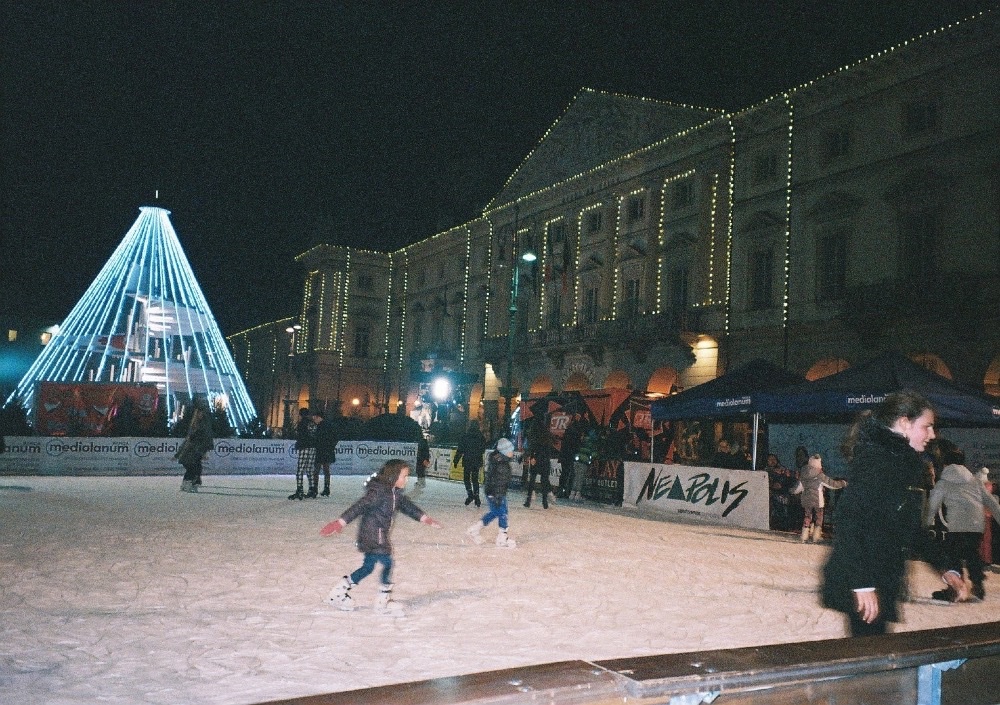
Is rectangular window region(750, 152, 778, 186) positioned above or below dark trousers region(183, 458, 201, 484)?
above

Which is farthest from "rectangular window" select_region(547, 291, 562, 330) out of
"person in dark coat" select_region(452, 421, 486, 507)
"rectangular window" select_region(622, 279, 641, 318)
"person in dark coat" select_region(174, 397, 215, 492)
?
"person in dark coat" select_region(174, 397, 215, 492)

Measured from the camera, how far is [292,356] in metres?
64.2

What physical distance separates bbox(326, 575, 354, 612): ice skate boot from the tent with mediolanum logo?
384 inches

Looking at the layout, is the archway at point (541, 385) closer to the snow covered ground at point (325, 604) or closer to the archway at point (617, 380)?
the archway at point (617, 380)

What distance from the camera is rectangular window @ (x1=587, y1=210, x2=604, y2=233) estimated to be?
38.4m

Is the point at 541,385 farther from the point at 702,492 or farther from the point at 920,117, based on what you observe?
the point at 702,492

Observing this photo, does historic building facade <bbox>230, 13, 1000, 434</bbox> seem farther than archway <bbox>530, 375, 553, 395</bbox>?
No

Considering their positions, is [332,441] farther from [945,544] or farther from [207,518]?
[945,544]

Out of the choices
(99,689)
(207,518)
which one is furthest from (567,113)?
(99,689)

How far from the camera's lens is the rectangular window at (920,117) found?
79.2 feet

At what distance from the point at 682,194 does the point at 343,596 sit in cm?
2897

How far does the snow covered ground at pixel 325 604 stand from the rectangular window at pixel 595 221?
25.4m

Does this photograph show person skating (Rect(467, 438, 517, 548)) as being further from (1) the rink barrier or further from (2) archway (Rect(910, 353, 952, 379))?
(2) archway (Rect(910, 353, 952, 379))

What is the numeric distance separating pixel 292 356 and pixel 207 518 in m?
51.9
